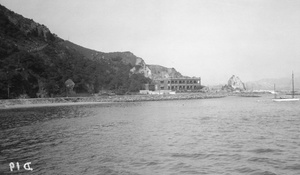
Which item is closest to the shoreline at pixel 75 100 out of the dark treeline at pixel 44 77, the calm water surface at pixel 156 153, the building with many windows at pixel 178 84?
the dark treeline at pixel 44 77

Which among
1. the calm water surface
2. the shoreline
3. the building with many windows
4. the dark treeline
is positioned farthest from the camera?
the building with many windows

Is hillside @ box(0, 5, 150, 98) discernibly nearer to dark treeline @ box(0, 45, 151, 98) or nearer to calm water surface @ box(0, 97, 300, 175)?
dark treeline @ box(0, 45, 151, 98)

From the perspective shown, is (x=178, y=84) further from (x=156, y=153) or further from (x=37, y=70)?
(x=156, y=153)

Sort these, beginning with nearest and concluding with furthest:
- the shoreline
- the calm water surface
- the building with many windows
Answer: the calm water surface, the shoreline, the building with many windows

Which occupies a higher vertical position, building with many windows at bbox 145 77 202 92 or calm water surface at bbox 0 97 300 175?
building with many windows at bbox 145 77 202 92

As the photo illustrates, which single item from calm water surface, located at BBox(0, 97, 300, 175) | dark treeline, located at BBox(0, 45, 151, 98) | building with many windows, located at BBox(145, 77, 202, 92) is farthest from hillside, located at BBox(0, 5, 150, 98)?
calm water surface, located at BBox(0, 97, 300, 175)

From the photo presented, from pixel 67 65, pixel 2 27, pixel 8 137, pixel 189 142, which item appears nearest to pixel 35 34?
pixel 2 27

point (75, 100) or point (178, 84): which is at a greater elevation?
point (178, 84)

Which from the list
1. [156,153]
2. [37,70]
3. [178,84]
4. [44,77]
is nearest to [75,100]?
[44,77]

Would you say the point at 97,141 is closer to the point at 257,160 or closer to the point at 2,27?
the point at 257,160

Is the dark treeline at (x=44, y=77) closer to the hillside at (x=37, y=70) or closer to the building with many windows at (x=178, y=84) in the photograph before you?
the hillside at (x=37, y=70)

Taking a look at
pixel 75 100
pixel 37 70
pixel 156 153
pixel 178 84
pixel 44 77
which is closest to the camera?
pixel 156 153

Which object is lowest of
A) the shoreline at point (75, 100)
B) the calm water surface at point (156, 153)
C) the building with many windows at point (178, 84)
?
the calm water surface at point (156, 153)
